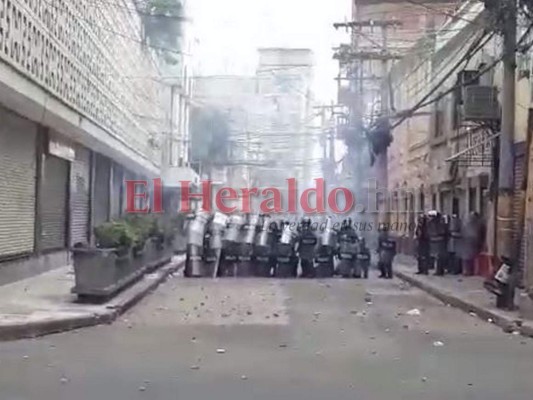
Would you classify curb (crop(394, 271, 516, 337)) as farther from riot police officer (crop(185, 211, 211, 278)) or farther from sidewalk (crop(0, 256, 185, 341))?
sidewalk (crop(0, 256, 185, 341))

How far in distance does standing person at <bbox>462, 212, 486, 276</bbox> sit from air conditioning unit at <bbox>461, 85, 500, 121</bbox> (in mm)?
2943

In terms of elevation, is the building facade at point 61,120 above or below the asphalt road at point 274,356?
above

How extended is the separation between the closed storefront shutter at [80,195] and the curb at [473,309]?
8651 millimetres

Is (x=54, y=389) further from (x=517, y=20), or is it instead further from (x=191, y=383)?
(x=517, y=20)

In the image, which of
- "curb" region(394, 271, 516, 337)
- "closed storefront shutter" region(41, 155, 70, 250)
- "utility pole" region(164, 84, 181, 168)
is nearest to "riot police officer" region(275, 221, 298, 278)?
"curb" region(394, 271, 516, 337)

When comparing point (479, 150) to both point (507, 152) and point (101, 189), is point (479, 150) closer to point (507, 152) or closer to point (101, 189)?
point (507, 152)

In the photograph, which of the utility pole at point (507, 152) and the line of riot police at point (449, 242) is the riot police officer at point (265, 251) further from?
the utility pole at point (507, 152)

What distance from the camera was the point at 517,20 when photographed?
1617cm

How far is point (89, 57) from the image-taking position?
23.2 m

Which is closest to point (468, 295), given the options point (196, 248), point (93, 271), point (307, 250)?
point (307, 250)

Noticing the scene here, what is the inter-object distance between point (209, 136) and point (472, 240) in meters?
38.1

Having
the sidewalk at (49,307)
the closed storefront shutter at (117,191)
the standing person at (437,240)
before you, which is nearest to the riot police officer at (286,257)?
the standing person at (437,240)

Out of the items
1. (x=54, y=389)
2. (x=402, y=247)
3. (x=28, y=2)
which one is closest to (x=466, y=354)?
(x=54, y=389)

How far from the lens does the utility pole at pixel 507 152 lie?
15453 millimetres
